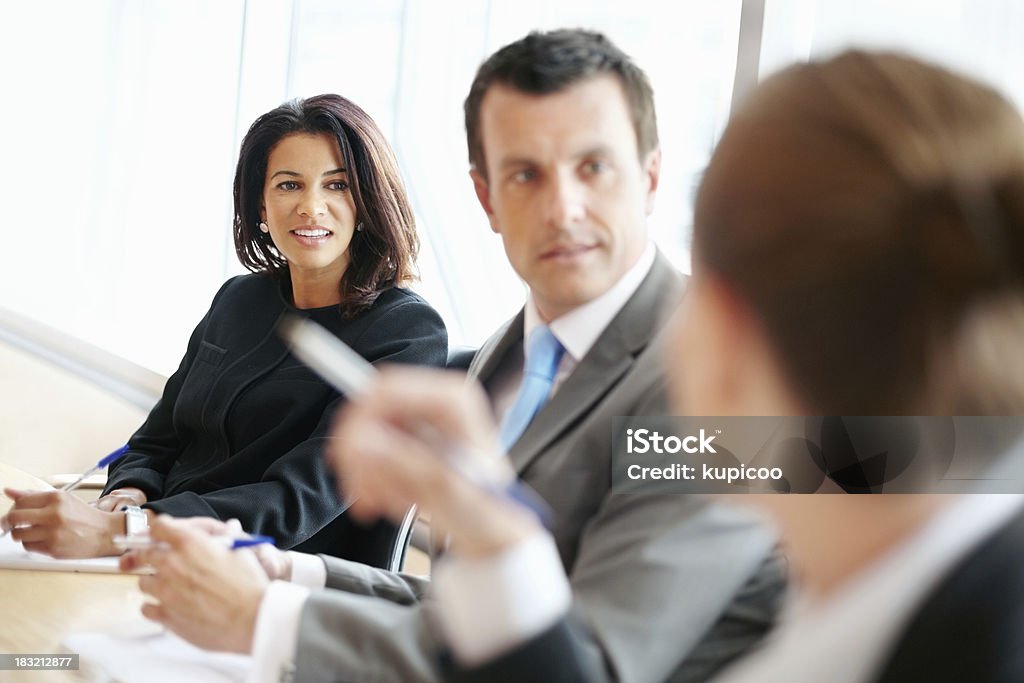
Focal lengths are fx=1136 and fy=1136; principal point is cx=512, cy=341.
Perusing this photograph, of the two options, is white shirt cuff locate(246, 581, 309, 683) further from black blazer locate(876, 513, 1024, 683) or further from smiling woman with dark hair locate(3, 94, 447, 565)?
smiling woman with dark hair locate(3, 94, 447, 565)

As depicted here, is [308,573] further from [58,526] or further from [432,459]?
[432,459]

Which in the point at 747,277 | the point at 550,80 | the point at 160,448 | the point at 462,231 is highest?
the point at 550,80

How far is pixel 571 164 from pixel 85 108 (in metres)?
4.43

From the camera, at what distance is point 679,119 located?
2639 millimetres

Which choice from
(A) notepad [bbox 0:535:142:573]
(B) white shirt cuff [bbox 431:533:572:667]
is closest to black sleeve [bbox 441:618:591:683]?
(B) white shirt cuff [bbox 431:533:572:667]

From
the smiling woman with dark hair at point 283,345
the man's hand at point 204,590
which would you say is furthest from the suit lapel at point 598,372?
the smiling woman with dark hair at point 283,345

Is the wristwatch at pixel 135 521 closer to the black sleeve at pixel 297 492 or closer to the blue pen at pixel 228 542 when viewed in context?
the black sleeve at pixel 297 492

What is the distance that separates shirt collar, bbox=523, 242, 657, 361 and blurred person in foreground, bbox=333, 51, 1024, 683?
0.55 m

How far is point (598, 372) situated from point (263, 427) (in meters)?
1.15

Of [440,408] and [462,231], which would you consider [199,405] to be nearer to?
[462,231]

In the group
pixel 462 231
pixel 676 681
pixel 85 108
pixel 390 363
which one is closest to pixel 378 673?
pixel 676 681

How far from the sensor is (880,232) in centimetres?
65
